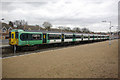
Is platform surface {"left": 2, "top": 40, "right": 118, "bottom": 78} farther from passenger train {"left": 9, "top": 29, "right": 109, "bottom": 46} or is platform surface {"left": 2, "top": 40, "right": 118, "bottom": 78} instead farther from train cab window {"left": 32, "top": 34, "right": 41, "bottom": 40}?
train cab window {"left": 32, "top": 34, "right": 41, "bottom": 40}

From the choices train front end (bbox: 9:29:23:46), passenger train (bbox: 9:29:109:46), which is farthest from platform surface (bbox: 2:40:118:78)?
passenger train (bbox: 9:29:109:46)

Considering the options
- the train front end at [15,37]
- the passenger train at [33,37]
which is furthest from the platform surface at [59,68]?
the passenger train at [33,37]

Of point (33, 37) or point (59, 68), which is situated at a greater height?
point (33, 37)

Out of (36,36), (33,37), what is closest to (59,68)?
(33,37)

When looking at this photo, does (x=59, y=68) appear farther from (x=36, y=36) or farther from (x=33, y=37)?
(x=36, y=36)

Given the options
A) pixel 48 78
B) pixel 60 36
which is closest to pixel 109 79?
pixel 48 78

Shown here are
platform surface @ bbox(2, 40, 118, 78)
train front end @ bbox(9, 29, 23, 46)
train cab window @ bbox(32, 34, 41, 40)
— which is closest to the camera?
platform surface @ bbox(2, 40, 118, 78)

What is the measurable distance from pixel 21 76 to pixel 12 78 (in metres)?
0.47

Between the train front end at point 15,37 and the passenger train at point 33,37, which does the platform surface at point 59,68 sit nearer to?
the train front end at point 15,37

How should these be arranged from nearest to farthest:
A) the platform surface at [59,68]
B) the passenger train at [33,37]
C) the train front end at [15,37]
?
the platform surface at [59,68] → the train front end at [15,37] → the passenger train at [33,37]

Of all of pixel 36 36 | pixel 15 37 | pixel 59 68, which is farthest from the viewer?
pixel 36 36

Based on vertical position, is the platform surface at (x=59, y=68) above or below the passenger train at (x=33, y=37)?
below

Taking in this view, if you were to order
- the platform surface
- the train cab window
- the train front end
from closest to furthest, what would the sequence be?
the platform surface → the train front end → the train cab window

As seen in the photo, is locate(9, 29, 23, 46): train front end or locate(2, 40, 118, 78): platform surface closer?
locate(2, 40, 118, 78): platform surface
